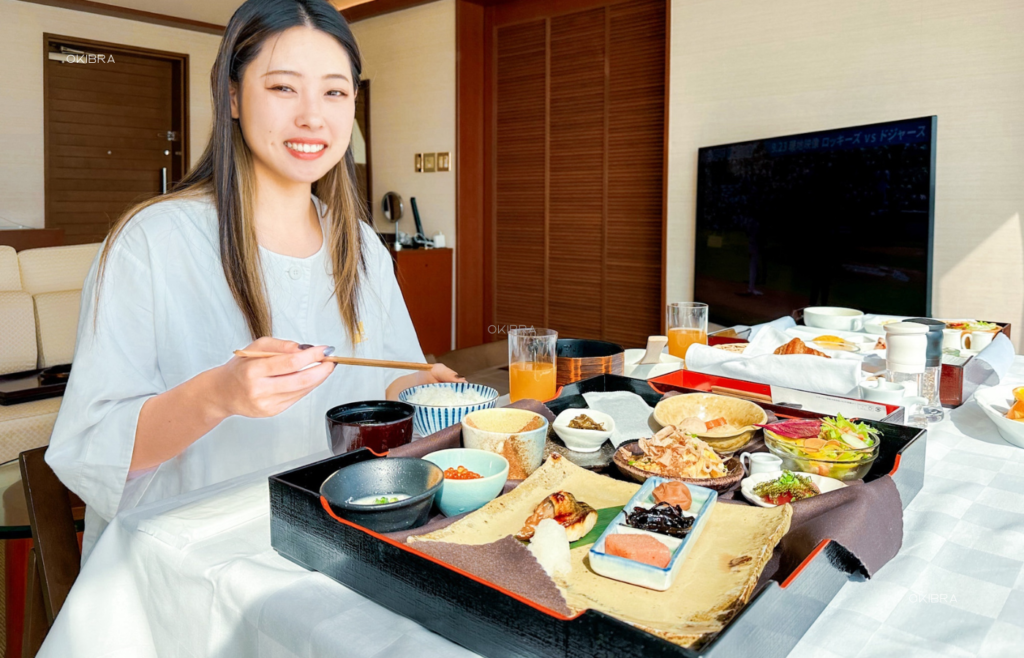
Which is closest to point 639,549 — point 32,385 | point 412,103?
point 32,385

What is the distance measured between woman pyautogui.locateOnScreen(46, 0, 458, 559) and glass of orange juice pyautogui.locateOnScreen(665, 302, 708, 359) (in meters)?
0.68

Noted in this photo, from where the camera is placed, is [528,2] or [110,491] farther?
[528,2]

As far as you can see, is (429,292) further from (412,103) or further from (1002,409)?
(1002,409)

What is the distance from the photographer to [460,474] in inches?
33.2

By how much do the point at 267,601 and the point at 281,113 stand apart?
0.83 meters

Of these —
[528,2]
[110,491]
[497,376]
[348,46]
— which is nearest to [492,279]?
[497,376]

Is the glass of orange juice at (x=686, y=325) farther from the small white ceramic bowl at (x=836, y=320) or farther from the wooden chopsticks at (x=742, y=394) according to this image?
the small white ceramic bowl at (x=836, y=320)

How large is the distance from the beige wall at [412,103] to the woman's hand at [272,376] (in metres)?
4.20

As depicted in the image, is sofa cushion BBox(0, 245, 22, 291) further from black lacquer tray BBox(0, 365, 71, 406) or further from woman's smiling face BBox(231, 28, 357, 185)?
woman's smiling face BBox(231, 28, 357, 185)

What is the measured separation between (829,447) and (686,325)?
2.87 ft

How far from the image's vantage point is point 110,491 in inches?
39.4

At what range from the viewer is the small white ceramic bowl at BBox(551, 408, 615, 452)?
1.03 m

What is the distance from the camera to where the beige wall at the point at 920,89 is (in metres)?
2.88

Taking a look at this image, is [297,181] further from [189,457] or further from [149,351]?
[189,457]
